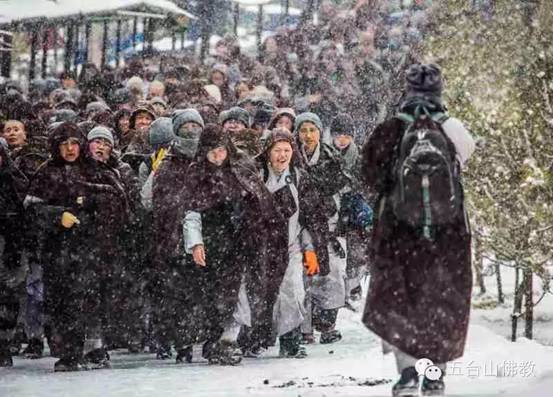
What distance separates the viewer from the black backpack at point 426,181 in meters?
4.89

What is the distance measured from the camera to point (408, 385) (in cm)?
507

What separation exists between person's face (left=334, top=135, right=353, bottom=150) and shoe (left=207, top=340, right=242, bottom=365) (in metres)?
1.65

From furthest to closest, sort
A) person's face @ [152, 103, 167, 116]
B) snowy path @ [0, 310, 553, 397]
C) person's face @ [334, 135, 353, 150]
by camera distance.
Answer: person's face @ [152, 103, 167, 116] → person's face @ [334, 135, 353, 150] → snowy path @ [0, 310, 553, 397]

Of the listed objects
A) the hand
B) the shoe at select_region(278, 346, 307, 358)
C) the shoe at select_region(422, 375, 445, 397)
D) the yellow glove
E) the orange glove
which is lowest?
the shoe at select_region(278, 346, 307, 358)

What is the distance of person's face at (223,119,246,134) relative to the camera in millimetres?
7941

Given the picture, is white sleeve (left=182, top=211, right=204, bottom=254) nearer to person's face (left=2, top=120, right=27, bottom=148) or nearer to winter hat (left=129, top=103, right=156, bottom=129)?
winter hat (left=129, top=103, right=156, bottom=129)

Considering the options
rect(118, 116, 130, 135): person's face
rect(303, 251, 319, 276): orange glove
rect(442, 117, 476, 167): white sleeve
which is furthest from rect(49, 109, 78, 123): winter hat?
rect(442, 117, 476, 167): white sleeve

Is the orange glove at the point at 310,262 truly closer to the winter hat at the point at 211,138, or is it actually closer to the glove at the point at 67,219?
the winter hat at the point at 211,138

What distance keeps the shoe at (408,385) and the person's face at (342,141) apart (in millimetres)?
2986

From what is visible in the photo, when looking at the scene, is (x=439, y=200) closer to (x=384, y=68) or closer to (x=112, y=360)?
(x=112, y=360)

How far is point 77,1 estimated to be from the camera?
1178 centimetres

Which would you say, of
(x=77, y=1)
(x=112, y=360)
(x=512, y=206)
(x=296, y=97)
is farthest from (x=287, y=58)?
(x=112, y=360)

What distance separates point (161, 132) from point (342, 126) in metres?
1.40

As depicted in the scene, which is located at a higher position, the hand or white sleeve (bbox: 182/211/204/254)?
white sleeve (bbox: 182/211/204/254)
